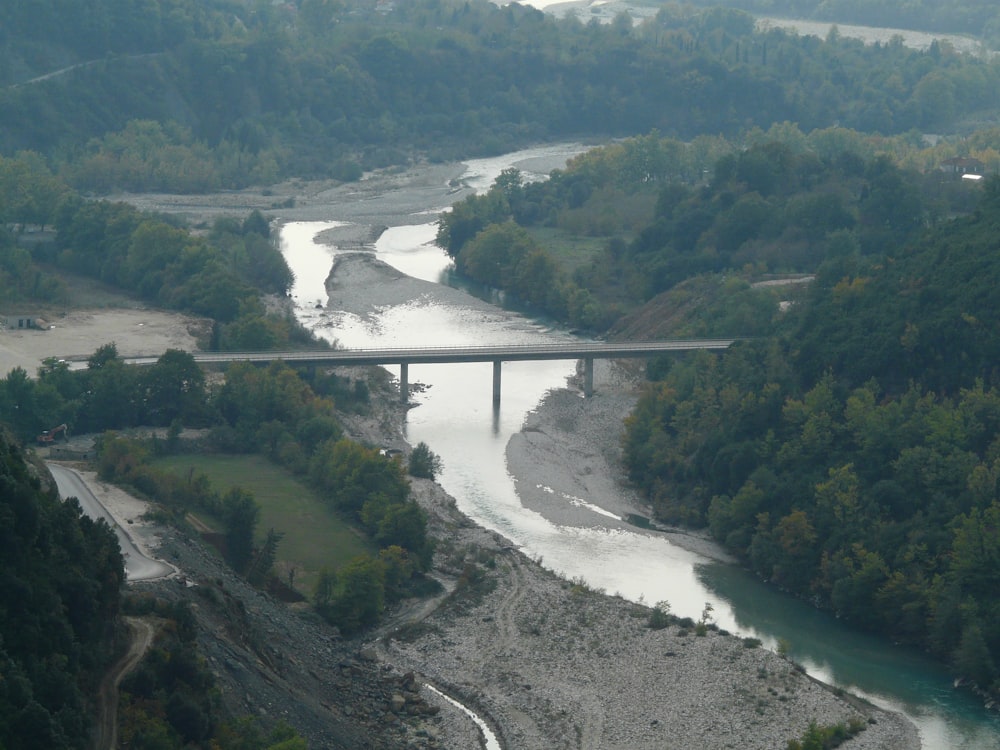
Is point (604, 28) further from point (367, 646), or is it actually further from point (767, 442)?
point (367, 646)

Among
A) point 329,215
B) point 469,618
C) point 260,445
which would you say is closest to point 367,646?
point 469,618

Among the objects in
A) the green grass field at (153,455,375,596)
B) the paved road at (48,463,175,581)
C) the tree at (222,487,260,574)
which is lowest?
the green grass field at (153,455,375,596)

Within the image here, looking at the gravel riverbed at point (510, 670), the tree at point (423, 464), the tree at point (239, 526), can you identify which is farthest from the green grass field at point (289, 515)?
the tree at point (423, 464)

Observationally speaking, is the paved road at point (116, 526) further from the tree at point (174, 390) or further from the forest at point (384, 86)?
the forest at point (384, 86)

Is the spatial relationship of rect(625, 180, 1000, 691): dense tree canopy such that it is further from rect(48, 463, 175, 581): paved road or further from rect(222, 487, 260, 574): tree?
rect(48, 463, 175, 581): paved road

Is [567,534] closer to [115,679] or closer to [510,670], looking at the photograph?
[510,670]

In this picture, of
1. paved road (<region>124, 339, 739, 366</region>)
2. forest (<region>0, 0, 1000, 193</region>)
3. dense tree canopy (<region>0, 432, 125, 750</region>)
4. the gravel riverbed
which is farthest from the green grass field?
forest (<region>0, 0, 1000, 193</region>)

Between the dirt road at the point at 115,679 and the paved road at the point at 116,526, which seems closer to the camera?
the dirt road at the point at 115,679
